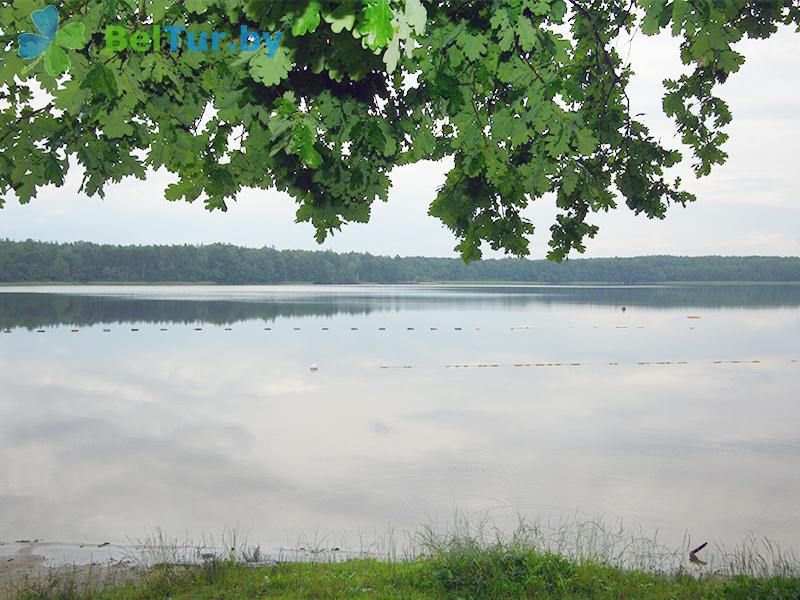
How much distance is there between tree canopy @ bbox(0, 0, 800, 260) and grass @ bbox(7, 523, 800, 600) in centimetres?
437

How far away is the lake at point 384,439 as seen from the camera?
1498 centimetres

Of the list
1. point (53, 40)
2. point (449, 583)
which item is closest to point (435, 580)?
point (449, 583)

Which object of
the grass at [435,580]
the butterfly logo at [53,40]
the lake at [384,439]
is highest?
the butterfly logo at [53,40]

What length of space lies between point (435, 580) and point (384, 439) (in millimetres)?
13179

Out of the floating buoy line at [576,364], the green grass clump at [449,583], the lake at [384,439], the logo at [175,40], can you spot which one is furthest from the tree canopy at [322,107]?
the floating buoy line at [576,364]

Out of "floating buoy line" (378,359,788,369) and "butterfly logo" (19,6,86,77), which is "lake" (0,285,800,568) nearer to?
"floating buoy line" (378,359,788,369)

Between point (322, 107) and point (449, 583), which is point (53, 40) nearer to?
point (322, 107)

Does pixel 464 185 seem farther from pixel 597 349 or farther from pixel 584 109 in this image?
pixel 597 349

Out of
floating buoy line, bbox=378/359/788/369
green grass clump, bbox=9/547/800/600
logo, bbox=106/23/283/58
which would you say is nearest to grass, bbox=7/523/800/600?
green grass clump, bbox=9/547/800/600

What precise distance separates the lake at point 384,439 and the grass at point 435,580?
250 cm

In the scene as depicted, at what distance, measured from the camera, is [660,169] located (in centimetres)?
909

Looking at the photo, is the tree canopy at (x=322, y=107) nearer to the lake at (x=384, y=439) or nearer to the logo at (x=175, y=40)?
the logo at (x=175, y=40)

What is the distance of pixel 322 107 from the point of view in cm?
463

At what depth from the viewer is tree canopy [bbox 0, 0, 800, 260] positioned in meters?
4.20
